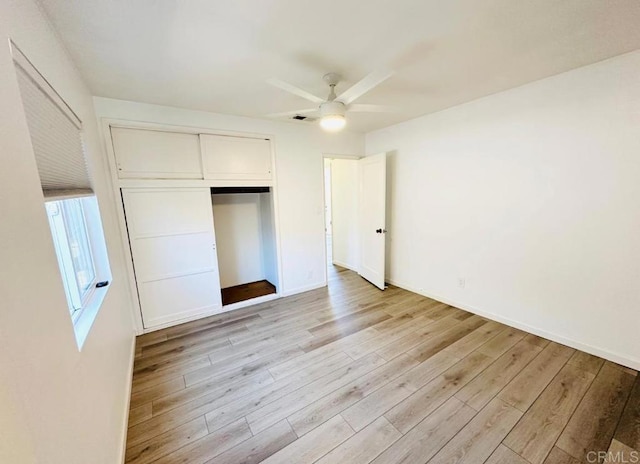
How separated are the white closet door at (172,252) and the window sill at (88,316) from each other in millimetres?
1128

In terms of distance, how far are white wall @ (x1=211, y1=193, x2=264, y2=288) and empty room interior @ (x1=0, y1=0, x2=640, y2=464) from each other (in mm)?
566

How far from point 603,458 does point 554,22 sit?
261cm

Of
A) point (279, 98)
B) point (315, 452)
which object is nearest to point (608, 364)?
point (315, 452)

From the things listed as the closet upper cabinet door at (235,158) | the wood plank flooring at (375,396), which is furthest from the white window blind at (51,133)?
the wood plank flooring at (375,396)

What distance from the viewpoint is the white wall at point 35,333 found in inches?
24.7

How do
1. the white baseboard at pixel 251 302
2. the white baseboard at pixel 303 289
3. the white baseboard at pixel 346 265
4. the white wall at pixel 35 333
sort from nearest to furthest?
the white wall at pixel 35 333 < the white baseboard at pixel 251 302 < the white baseboard at pixel 303 289 < the white baseboard at pixel 346 265

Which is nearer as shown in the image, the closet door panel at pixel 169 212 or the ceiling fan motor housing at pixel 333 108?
the ceiling fan motor housing at pixel 333 108

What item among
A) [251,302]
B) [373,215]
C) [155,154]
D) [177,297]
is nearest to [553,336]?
[373,215]

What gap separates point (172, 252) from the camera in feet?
9.71

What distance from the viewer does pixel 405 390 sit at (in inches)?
76.2

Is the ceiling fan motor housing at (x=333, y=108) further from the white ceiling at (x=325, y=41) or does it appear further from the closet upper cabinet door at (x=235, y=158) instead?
the closet upper cabinet door at (x=235, y=158)

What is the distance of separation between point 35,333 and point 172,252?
239 cm

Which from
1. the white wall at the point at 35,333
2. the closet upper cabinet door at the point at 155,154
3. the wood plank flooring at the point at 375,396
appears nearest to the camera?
the white wall at the point at 35,333

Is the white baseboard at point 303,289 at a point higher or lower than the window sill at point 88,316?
lower
